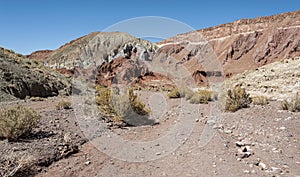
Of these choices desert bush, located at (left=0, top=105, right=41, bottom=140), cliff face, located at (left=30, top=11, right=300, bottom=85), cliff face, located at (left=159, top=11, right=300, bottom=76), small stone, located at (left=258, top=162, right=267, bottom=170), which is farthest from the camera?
cliff face, located at (left=30, top=11, right=300, bottom=85)

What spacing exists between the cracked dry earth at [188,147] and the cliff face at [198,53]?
2922 centimetres

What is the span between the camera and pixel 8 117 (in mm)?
5918

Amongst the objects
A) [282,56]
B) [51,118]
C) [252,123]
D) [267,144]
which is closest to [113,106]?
[51,118]

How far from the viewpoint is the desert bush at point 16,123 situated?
565cm

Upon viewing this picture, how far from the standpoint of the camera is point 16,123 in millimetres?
5766

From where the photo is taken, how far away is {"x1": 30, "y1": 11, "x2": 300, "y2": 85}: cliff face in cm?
3984

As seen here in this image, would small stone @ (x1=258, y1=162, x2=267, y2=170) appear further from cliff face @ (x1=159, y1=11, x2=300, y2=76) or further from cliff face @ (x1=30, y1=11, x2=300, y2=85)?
cliff face @ (x1=159, y1=11, x2=300, y2=76)

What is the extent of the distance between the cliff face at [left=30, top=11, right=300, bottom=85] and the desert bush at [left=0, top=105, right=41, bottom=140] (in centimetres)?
3184

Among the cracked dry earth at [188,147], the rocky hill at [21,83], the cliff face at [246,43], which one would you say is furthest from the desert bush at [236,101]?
the cliff face at [246,43]

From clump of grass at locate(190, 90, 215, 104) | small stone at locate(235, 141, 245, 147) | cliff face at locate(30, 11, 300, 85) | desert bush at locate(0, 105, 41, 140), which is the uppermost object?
cliff face at locate(30, 11, 300, 85)

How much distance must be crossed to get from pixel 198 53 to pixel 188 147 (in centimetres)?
5066

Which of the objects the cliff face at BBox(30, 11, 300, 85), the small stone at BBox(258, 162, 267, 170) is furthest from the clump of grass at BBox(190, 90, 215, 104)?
the cliff face at BBox(30, 11, 300, 85)

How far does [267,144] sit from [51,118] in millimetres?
6246

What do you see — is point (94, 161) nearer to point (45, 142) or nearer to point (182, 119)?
point (45, 142)
